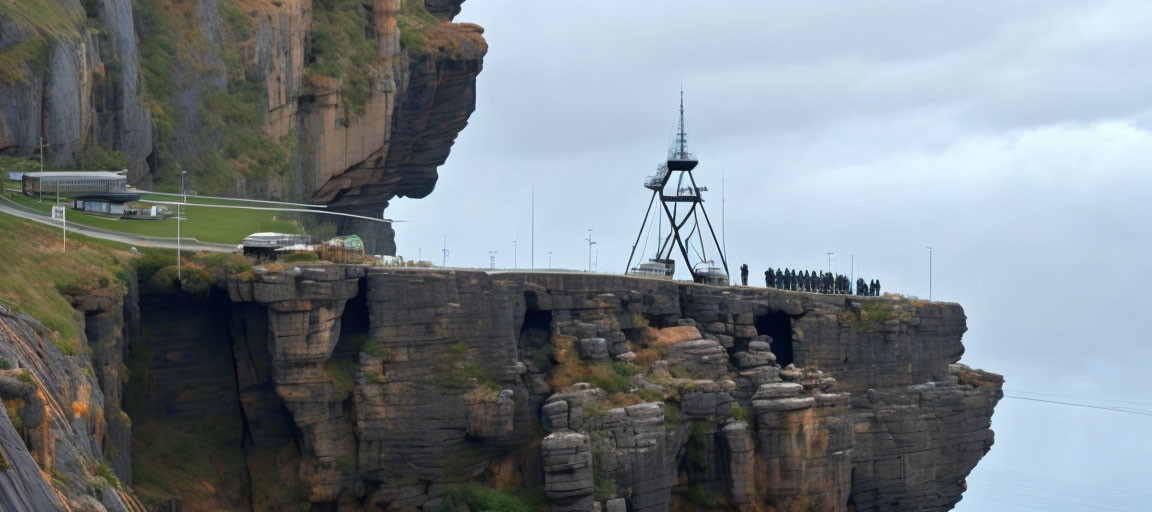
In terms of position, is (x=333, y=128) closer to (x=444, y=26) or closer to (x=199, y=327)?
(x=444, y=26)

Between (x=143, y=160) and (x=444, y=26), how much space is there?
32154 mm

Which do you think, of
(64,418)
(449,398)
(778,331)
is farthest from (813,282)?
(64,418)

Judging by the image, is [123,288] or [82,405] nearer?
[82,405]

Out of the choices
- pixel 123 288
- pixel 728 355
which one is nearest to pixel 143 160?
pixel 123 288

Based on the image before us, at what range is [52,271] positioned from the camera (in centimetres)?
6103

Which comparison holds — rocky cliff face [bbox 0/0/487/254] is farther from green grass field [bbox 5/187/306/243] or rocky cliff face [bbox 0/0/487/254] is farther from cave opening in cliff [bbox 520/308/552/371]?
cave opening in cliff [bbox 520/308/552/371]

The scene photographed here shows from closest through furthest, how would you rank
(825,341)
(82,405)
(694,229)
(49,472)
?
(49,472), (82,405), (825,341), (694,229)

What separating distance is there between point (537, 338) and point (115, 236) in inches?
798

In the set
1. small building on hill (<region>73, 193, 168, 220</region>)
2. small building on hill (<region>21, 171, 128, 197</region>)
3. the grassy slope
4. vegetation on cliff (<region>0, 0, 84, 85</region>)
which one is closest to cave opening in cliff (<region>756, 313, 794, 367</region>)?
small building on hill (<region>73, 193, 168, 220</region>)

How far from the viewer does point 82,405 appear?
48.8 metres

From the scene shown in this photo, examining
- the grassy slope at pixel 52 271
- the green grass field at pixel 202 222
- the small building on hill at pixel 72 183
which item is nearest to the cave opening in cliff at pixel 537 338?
the green grass field at pixel 202 222

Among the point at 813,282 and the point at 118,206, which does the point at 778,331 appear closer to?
the point at 813,282

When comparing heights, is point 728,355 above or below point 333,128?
below

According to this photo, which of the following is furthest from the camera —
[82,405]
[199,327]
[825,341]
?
[825,341]
